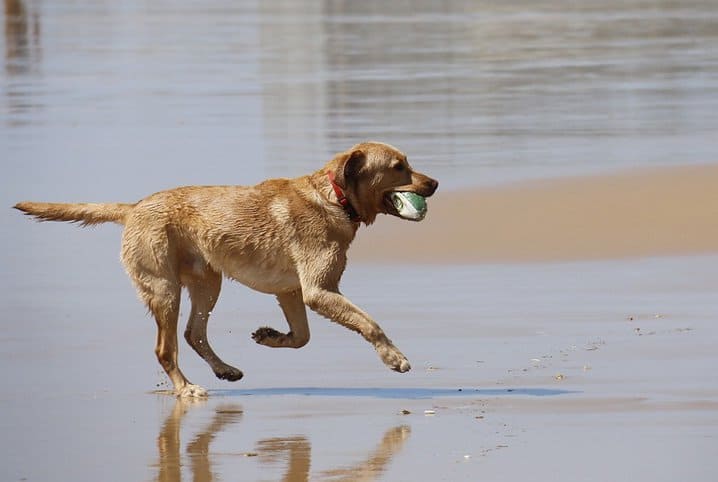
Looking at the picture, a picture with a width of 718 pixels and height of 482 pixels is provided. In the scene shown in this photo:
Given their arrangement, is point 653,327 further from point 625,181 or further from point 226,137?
point 226,137

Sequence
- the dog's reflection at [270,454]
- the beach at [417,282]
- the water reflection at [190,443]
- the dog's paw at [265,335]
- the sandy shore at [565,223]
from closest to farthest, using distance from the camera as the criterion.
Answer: the dog's reflection at [270,454], the water reflection at [190,443], the beach at [417,282], the dog's paw at [265,335], the sandy shore at [565,223]

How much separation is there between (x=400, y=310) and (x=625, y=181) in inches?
196

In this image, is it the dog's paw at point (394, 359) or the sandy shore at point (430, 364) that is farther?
the dog's paw at point (394, 359)

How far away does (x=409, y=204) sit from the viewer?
9422 mm

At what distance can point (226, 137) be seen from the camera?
63.7ft

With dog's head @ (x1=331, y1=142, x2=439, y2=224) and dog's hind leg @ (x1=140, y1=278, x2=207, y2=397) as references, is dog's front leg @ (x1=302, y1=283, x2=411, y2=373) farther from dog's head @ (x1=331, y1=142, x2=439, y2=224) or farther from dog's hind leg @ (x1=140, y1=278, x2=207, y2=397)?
dog's hind leg @ (x1=140, y1=278, x2=207, y2=397)

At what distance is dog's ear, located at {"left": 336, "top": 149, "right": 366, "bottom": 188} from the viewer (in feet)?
30.6

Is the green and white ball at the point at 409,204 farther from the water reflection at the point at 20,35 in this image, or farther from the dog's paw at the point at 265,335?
the water reflection at the point at 20,35

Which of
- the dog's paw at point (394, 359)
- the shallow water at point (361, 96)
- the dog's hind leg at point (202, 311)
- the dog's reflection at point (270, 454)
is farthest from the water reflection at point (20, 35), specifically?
the dog's reflection at point (270, 454)

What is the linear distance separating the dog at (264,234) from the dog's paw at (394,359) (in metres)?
0.34

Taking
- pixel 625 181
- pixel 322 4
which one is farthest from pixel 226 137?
pixel 322 4

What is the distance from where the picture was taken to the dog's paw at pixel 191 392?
9059mm

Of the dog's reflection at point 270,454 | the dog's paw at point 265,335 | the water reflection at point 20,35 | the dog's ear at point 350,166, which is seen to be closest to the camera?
the dog's reflection at point 270,454

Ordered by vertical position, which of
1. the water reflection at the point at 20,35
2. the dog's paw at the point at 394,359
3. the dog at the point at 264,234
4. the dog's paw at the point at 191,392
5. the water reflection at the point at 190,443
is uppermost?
the dog at the point at 264,234
